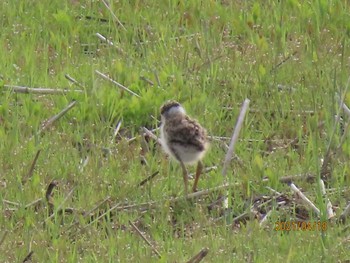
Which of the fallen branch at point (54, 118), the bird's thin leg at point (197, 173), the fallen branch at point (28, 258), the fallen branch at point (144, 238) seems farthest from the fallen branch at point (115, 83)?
the fallen branch at point (28, 258)

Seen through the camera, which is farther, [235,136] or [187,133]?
[235,136]

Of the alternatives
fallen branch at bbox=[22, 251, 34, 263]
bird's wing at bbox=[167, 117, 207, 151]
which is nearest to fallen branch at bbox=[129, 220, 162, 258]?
fallen branch at bbox=[22, 251, 34, 263]

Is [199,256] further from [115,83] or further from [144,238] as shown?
[115,83]

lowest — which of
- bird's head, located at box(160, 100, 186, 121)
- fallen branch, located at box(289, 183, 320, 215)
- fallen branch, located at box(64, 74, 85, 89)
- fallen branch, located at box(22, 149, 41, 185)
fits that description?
fallen branch, located at box(22, 149, 41, 185)

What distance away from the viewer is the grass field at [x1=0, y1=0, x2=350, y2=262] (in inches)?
255

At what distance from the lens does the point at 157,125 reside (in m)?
8.21

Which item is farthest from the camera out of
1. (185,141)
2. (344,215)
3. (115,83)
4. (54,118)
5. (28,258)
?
(115,83)

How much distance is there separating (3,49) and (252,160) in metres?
2.80

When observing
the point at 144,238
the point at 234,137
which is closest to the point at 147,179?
the point at 234,137

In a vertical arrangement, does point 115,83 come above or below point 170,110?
below

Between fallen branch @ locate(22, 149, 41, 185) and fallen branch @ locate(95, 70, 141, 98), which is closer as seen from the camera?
fallen branch @ locate(22, 149, 41, 185)

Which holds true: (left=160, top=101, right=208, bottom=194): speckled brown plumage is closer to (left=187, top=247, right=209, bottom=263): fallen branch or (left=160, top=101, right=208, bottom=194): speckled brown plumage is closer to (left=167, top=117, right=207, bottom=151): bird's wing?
(left=167, top=117, right=207, bottom=151): bird's wing

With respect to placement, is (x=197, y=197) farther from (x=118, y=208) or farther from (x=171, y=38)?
(x=171, y=38)

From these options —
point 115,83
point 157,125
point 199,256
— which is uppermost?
point 199,256
